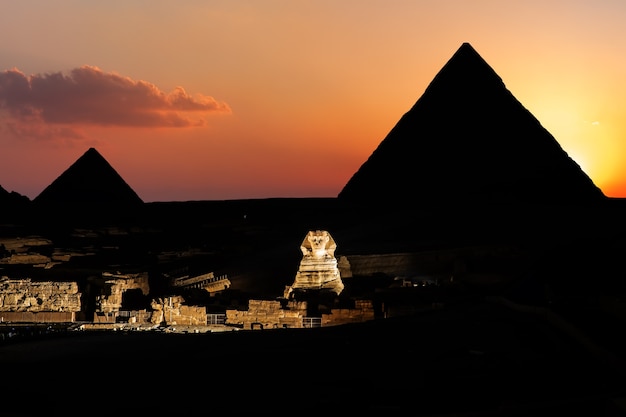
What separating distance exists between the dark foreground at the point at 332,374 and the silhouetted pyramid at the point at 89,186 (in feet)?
103

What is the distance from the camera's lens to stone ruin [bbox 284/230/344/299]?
1541cm

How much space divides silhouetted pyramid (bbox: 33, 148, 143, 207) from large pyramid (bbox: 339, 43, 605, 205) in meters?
13.1

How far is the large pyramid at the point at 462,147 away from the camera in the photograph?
35062 millimetres

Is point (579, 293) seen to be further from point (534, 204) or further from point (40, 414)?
point (534, 204)

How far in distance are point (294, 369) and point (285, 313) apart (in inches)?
233

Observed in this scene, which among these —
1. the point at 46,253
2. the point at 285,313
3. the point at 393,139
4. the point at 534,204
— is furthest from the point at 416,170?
the point at 285,313

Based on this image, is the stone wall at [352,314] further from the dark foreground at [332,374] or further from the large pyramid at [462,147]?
the large pyramid at [462,147]

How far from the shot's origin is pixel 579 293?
469 inches

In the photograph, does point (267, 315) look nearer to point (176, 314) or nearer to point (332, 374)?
point (176, 314)

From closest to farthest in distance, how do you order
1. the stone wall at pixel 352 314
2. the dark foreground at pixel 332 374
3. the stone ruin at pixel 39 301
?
1. the dark foreground at pixel 332 374
2. the stone wall at pixel 352 314
3. the stone ruin at pixel 39 301

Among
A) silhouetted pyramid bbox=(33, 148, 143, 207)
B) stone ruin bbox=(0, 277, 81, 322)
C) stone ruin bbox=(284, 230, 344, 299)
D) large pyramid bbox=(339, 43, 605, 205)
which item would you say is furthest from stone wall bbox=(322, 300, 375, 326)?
silhouetted pyramid bbox=(33, 148, 143, 207)

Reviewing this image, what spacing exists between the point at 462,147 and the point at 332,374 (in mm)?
29942

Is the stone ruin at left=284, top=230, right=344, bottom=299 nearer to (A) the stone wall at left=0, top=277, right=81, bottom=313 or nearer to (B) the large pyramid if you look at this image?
(A) the stone wall at left=0, top=277, right=81, bottom=313

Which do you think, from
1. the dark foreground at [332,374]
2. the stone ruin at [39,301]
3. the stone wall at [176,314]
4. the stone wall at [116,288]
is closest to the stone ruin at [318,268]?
the stone wall at [176,314]
